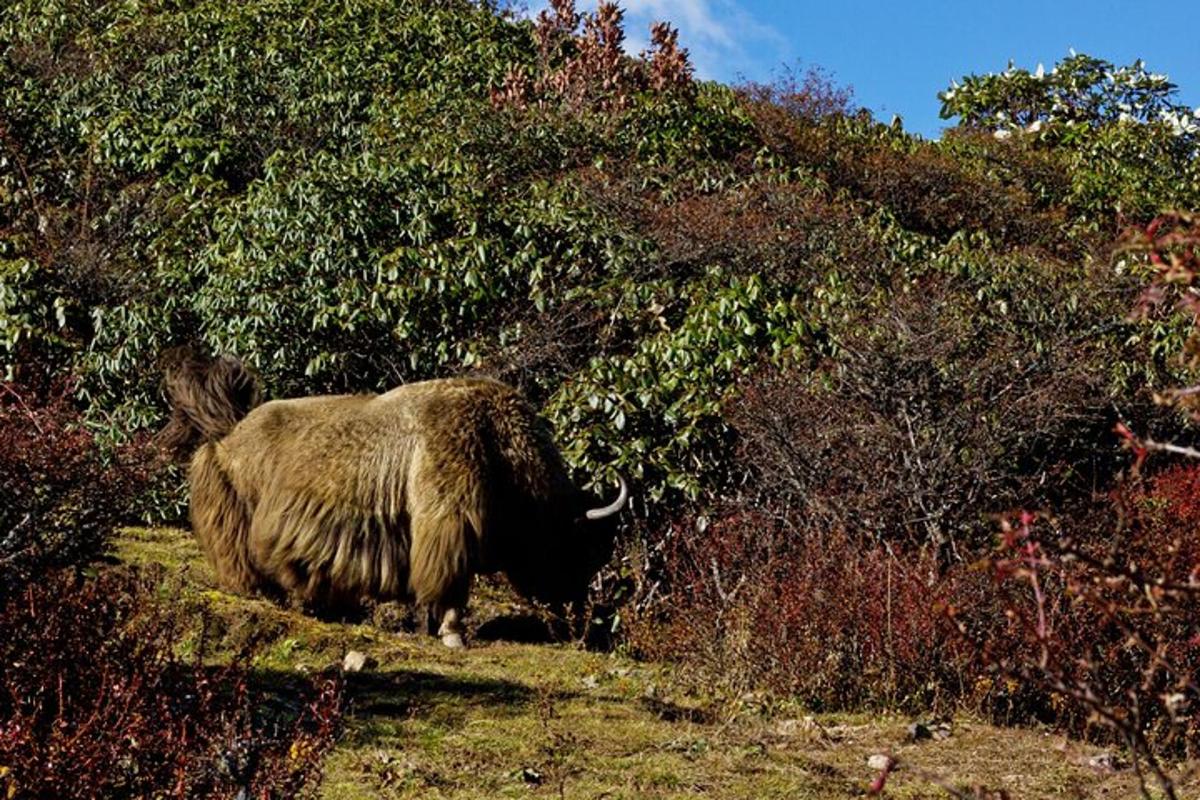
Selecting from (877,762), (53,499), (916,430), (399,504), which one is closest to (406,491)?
(399,504)

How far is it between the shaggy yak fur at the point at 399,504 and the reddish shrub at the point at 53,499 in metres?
1.53

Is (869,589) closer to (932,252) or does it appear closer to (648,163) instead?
(932,252)

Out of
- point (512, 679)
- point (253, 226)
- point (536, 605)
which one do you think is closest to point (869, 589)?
point (512, 679)

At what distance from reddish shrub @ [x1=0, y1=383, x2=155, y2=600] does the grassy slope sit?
123 centimetres

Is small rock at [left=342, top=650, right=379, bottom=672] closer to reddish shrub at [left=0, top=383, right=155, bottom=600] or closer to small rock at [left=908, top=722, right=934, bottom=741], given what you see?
reddish shrub at [left=0, top=383, right=155, bottom=600]

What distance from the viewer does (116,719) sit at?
17.7 feet

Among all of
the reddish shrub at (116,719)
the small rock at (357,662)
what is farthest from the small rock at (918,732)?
the small rock at (357,662)

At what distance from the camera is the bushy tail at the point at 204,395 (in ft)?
35.9

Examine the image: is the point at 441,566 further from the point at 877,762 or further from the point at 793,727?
the point at 877,762

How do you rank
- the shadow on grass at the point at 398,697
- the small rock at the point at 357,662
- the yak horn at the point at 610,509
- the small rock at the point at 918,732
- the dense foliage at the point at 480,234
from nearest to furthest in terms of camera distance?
the shadow on grass at the point at 398,697 < the small rock at the point at 918,732 < the small rock at the point at 357,662 < the yak horn at the point at 610,509 < the dense foliage at the point at 480,234

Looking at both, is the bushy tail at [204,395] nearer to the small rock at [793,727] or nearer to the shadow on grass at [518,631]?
the shadow on grass at [518,631]

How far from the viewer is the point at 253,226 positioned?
44.9ft

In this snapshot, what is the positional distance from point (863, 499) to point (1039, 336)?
301 centimetres

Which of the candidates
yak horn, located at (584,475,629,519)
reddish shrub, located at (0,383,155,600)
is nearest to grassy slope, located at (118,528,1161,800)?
yak horn, located at (584,475,629,519)
